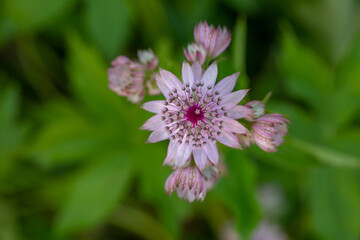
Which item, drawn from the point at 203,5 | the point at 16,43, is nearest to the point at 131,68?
the point at 203,5

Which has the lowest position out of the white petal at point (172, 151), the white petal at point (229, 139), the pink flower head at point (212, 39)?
the white petal at point (172, 151)

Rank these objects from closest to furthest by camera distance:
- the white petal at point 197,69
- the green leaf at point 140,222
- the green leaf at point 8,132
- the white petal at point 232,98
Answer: the white petal at point 232,98 → the white petal at point 197,69 → the green leaf at point 8,132 → the green leaf at point 140,222

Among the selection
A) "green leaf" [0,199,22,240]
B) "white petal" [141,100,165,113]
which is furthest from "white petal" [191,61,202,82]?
"green leaf" [0,199,22,240]

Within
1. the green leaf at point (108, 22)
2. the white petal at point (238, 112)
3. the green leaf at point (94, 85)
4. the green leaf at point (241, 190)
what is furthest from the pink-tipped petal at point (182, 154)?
the green leaf at point (108, 22)

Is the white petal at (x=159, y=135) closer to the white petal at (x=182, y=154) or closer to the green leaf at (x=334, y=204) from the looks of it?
the white petal at (x=182, y=154)

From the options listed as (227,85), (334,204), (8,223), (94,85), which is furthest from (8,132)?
(334,204)

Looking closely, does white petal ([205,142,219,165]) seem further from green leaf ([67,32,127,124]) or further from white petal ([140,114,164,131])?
green leaf ([67,32,127,124])
